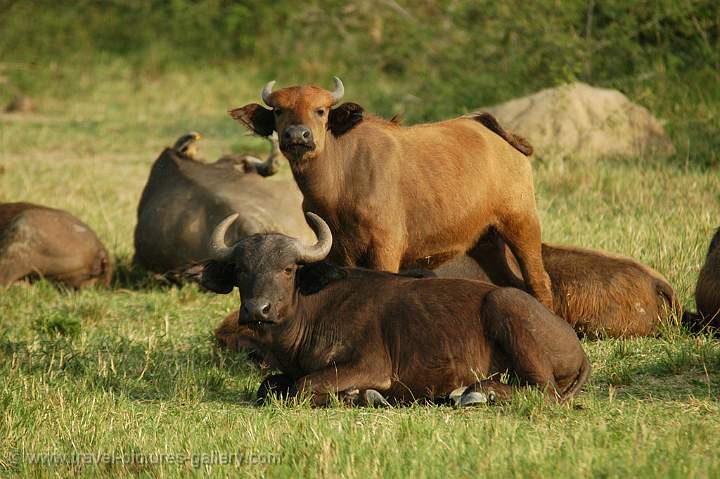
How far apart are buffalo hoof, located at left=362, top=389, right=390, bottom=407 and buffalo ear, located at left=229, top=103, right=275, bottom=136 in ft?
7.11

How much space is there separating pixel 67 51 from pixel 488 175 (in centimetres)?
1578

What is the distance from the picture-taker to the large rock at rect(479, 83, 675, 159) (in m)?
14.0

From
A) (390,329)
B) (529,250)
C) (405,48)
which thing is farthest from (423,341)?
(405,48)

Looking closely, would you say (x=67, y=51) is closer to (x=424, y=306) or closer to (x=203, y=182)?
(x=203, y=182)

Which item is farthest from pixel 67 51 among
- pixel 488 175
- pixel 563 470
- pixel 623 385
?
pixel 563 470

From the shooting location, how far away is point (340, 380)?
6680 mm

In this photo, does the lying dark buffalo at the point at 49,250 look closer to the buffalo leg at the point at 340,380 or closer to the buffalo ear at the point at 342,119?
the buffalo ear at the point at 342,119

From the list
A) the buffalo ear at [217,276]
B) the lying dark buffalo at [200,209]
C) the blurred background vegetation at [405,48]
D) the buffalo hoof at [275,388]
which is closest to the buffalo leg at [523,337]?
the buffalo hoof at [275,388]

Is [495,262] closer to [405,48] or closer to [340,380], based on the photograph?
[340,380]

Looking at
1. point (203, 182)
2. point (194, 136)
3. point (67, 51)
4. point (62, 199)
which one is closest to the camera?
point (203, 182)

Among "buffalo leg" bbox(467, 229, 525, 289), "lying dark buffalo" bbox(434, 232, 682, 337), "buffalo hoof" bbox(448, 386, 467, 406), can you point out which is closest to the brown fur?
"lying dark buffalo" bbox(434, 232, 682, 337)

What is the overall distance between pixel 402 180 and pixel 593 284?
1760mm

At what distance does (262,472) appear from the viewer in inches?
213

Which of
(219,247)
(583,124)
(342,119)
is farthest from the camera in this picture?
(583,124)
